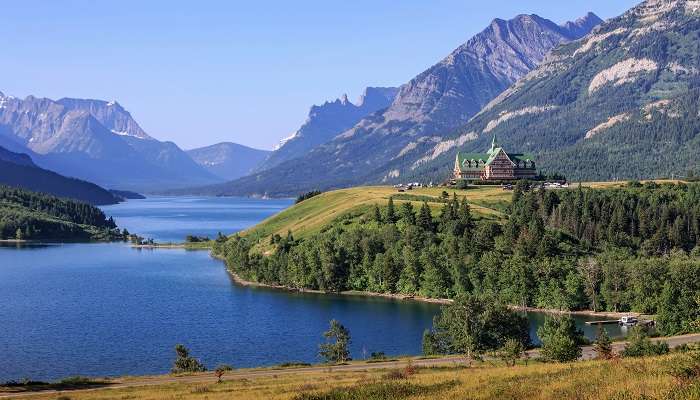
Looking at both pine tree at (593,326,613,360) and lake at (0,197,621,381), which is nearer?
pine tree at (593,326,613,360)

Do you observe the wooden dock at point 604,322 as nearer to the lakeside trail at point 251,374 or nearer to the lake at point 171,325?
the lake at point 171,325

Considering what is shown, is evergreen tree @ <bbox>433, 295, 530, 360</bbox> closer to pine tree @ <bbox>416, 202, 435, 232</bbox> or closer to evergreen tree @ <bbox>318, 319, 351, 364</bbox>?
evergreen tree @ <bbox>318, 319, 351, 364</bbox>

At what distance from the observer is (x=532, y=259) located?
16675 centimetres

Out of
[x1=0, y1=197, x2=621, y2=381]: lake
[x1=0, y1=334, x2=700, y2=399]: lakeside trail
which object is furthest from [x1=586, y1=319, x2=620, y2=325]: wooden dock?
[x1=0, y1=334, x2=700, y2=399]: lakeside trail

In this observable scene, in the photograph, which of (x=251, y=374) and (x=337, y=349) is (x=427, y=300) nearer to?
(x=337, y=349)

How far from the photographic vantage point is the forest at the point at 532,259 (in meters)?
152

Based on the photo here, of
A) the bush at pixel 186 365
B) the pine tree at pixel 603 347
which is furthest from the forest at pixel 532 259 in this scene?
the bush at pixel 186 365

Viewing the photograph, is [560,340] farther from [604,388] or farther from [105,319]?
[105,319]

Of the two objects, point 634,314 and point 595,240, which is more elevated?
point 595,240

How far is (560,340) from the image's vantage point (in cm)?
8012

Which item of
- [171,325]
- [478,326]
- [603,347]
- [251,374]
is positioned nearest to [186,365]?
[251,374]

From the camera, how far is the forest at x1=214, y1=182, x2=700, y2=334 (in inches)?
5999

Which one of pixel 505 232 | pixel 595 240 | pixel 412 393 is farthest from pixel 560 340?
pixel 595 240

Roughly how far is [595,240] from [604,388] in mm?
158204
